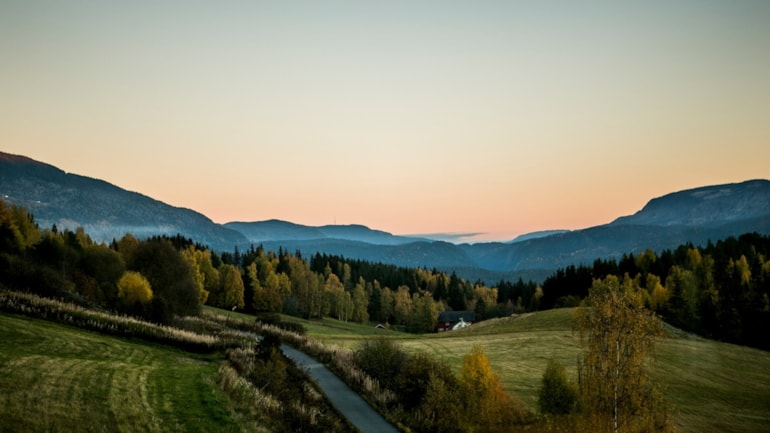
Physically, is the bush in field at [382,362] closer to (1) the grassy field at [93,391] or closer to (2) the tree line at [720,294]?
(1) the grassy field at [93,391]

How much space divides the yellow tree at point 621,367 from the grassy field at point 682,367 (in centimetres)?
1229

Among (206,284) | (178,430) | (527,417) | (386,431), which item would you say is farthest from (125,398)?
(206,284)

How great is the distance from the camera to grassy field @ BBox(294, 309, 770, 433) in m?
42.1

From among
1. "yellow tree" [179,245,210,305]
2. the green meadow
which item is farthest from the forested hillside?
the green meadow

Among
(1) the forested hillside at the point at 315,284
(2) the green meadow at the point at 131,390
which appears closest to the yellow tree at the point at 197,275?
(1) the forested hillside at the point at 315,284

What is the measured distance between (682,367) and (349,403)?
46.7 m

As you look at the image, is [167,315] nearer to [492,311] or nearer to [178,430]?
[178,430]

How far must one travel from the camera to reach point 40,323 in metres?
27.5

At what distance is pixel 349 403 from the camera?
2948cm

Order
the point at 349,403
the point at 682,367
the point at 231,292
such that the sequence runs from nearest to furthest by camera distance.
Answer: the point at 349,403, the point at 682,367, the point at 231,292

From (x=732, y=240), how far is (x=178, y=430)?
456ft

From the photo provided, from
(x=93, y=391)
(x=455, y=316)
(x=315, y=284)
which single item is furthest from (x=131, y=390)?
(x=455, y=316)

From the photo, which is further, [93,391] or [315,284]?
[315,284]

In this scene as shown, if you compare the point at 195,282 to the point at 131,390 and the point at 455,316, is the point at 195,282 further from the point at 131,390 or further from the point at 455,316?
the point at 455,316
